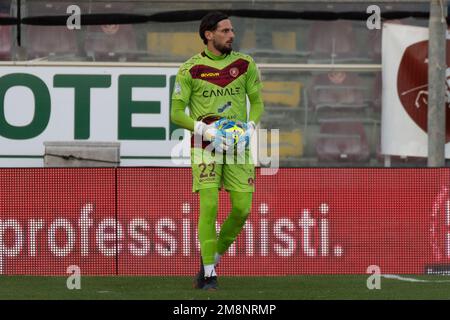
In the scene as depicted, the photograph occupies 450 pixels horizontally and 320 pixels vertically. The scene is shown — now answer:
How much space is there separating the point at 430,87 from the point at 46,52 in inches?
200

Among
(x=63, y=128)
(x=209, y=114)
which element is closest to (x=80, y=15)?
(x=63, y=128)

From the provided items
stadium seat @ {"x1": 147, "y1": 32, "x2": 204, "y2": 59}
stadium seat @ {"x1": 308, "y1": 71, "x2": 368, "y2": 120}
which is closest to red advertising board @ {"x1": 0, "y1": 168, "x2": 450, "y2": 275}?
stadium seat @ {"x1": 308, "y1": 71, "x2": 368, "y2": 120}

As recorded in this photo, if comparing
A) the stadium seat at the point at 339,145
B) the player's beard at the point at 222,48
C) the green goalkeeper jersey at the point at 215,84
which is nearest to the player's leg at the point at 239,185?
the green goalkeeper jersey at the point at 215,84

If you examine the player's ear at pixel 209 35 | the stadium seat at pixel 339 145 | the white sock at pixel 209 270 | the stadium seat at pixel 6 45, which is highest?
the stadium seat at pixel 6 45

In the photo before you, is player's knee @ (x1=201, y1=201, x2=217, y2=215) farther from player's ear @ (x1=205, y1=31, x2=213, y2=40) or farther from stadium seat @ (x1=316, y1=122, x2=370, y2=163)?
stadium seat @ (x1=316, y1=122, x2=370, y2=163)

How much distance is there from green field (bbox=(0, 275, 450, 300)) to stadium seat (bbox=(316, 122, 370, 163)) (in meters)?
5.61

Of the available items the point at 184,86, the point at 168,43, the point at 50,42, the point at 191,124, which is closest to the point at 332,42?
the point at 168,43

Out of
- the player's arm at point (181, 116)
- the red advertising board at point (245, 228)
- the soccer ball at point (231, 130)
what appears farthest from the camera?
the red advertising board at point (245, 228)

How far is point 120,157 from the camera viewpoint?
17.4 metres

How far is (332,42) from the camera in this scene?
695 inches

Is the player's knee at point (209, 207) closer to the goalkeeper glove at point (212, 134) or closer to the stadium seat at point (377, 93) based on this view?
the goalkeeper glove at point (212, 134)

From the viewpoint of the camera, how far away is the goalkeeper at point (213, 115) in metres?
9.96

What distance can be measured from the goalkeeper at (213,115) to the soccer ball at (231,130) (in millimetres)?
48
